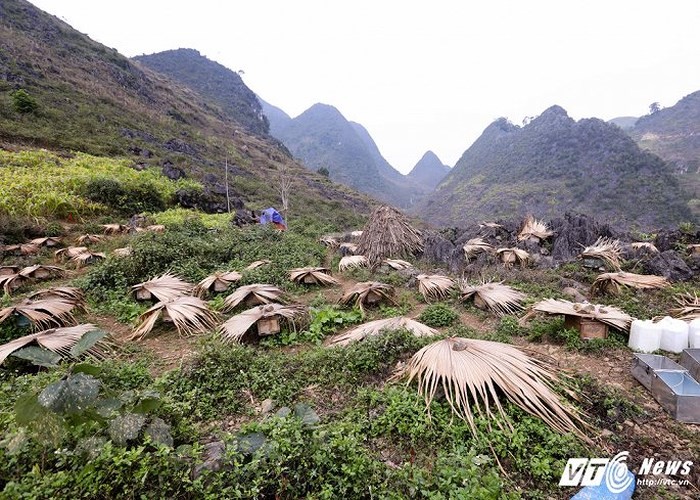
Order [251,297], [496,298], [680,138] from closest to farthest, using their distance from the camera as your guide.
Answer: [496,298] < [251,297] < [680,138]

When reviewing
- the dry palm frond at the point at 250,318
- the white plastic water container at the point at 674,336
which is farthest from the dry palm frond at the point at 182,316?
the white plastic water container at the point at 674,336

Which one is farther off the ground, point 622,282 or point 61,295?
point 622,282

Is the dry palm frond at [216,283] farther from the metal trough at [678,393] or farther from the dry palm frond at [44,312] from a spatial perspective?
the metal trough at [678,393]

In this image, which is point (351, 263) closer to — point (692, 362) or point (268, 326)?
point (268, 326)

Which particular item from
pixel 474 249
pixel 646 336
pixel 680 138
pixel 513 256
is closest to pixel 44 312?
pixel 646 336

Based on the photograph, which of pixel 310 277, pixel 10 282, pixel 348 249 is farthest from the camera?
pixel 348 249

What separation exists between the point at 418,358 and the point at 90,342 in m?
2.41

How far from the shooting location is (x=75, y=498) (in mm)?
1481

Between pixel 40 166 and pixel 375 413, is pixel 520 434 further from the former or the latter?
pixel 40 166

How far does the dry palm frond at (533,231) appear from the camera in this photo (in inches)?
350

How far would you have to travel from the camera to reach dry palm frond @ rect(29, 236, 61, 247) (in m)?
7.71

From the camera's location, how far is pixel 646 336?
330 cm

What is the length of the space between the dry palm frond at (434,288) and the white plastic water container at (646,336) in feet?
8.12

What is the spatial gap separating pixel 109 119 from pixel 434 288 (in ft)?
95.0
